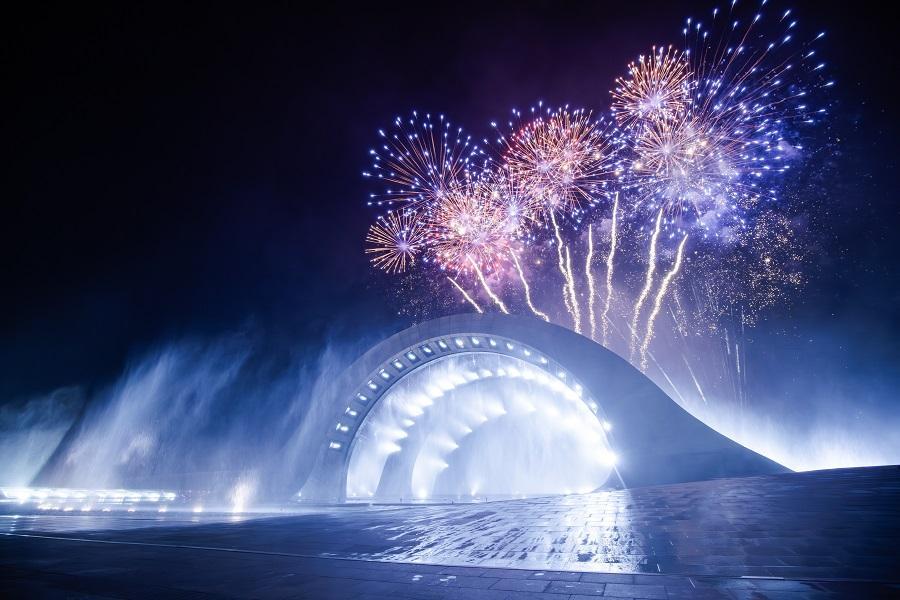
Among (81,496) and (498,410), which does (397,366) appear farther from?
(81,496)

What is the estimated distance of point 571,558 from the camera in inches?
221

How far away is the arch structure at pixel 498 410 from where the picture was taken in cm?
2217

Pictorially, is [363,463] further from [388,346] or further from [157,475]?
[157,475]

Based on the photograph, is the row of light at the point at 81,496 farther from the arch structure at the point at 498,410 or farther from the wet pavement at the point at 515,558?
the wet pavement at the point at 515,558

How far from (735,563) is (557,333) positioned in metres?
22.0

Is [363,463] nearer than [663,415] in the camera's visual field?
No

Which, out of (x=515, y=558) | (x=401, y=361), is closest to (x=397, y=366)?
(x=401, y=361)

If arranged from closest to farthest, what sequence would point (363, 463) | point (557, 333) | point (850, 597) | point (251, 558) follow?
point (850, 597), point (251, 558), point (557, 333), point (363, 463)

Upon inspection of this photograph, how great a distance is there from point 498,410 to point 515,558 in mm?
30789

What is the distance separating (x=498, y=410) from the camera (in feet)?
117

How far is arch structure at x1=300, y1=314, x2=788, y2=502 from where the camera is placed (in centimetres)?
2217

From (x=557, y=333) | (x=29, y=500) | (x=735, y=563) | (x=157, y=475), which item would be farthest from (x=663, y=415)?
(x=29, y=500)

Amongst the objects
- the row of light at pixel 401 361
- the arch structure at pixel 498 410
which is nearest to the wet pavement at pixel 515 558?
the arch structure at pixel 498 410

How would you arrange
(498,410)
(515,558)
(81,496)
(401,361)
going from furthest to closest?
1. (498,410)
2. (401,361)
3. (81,496)
4. (515,558)
